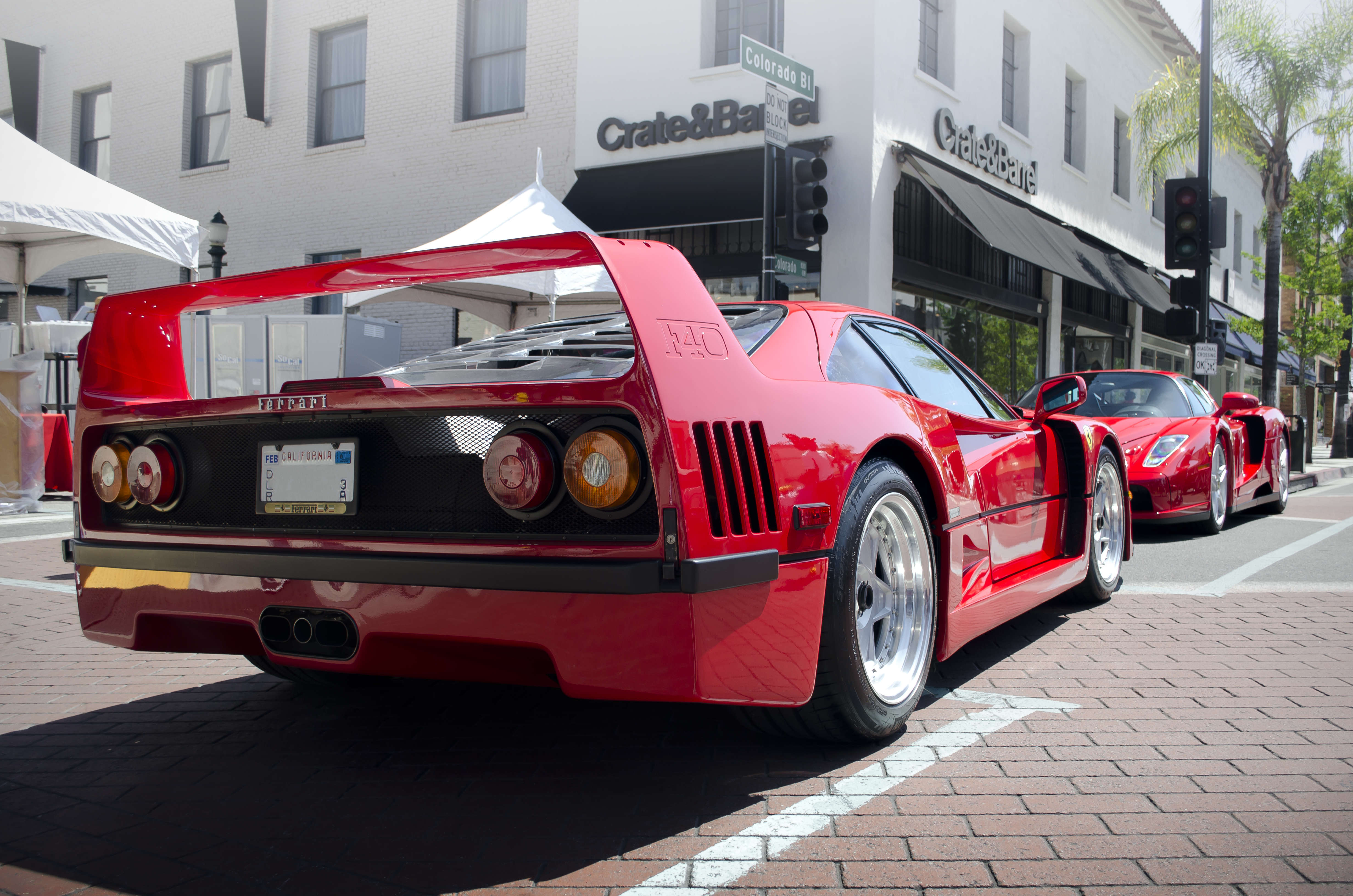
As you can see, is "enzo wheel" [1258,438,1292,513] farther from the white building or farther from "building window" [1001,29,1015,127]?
"building window" [1001,29,1015,127]

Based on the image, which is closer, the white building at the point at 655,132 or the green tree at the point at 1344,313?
the white building at the point at 655,132

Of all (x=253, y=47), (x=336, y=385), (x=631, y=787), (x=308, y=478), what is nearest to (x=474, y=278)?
(x=336, y=385)

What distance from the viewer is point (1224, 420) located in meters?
8.40

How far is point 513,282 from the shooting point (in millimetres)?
9203

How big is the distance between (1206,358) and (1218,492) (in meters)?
5.39

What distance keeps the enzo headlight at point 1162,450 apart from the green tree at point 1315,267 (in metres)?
16.1

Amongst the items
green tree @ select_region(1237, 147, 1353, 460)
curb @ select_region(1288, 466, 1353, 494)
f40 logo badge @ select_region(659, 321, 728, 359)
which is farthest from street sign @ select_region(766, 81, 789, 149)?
green tree @ select_region(1237, 147, 1353, 460)

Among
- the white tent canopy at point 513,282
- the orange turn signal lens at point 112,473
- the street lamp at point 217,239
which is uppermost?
the street lamp at point 217,239

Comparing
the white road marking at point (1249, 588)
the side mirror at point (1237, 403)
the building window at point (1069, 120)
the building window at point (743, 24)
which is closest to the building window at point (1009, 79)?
the building window at point (1069, 120)

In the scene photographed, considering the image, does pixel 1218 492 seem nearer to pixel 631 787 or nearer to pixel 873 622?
pixel 873 622

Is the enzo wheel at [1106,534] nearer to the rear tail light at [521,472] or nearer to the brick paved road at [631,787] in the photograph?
the brick paved road at [631,787]

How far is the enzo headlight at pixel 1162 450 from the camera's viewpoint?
7629 millimetres

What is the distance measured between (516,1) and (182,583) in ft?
45.4

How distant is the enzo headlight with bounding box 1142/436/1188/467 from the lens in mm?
7629
